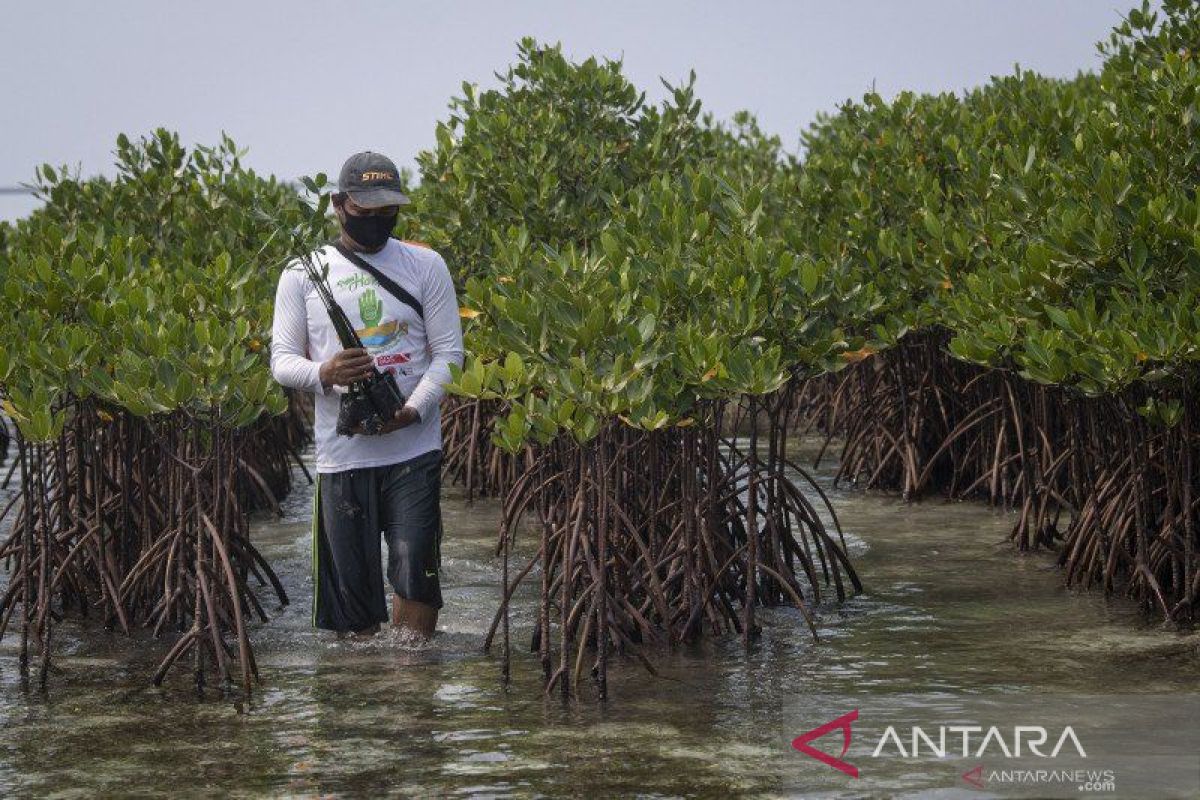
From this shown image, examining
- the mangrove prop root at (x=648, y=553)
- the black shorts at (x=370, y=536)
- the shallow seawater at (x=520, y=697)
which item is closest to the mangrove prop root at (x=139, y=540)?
the shallow seawater at (x=520, y=697)

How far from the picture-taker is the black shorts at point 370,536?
6.85 meters

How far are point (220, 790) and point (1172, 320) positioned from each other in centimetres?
417

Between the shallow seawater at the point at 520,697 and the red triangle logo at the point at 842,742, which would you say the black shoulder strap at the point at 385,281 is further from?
the red triangle logo at the point at 842,742

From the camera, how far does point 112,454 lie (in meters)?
8.67

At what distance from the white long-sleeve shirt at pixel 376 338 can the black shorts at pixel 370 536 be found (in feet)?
0.27

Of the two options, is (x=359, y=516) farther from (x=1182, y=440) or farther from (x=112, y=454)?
(x=1182, y=440)

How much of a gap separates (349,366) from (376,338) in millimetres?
300

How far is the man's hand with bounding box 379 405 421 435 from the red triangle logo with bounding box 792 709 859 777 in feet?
6.01

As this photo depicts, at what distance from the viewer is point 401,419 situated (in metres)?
6.65

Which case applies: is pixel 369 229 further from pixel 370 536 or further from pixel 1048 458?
pixel 1048 458

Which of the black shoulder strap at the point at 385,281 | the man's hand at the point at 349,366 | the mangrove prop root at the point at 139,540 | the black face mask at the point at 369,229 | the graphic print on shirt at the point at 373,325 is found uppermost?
the black face mask at the point at 369,229

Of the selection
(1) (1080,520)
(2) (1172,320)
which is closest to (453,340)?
(2) (1172,320)

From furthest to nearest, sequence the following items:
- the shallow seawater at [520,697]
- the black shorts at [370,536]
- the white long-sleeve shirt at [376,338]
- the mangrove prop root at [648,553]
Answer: the black shorts at [370,536] → the white long-sleeve shirt at [376,338] → the mangrove prop root at [648,553] → the shallow seawater at [520,697]

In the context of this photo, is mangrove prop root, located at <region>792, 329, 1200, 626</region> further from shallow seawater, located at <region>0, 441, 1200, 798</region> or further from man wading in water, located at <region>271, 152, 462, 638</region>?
man wading in water, located at <region>271, 152, 462, 638</region>
